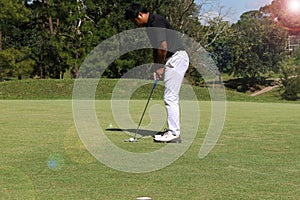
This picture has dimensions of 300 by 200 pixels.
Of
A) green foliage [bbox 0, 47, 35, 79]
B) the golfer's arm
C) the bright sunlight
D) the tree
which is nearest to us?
the golfer's arm

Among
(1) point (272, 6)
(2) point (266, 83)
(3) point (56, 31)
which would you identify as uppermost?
(1) point (272, 6)

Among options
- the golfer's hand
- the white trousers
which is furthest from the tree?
the white trousers

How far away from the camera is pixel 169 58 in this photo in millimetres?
8711

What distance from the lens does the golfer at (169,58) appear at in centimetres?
849

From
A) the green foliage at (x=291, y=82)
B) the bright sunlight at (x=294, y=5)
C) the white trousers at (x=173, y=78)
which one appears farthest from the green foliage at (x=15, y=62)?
the bright sunlight at (x=294, y=5)

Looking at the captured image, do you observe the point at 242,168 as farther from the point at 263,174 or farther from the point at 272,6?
the point at 272,6

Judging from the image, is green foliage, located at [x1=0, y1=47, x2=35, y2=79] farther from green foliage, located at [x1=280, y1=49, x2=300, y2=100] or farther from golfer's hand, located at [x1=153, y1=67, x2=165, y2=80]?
golfer's hand, located at [x1=153, y1=67, x2=165, y2=80]

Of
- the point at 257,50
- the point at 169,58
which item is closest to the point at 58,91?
the point at 169,58

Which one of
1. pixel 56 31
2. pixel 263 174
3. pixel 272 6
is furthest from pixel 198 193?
pixel 272 6

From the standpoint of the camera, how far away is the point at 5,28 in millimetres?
47344

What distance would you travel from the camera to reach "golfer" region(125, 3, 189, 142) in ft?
27.9

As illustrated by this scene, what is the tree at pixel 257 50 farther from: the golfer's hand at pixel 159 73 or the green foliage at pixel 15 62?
the golfer's hand at pixel 159 73

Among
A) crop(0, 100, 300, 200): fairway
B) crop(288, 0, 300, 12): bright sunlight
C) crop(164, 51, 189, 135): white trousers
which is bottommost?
crop(0, 100, 300, 200): fairway

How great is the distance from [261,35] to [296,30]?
43.4ft
